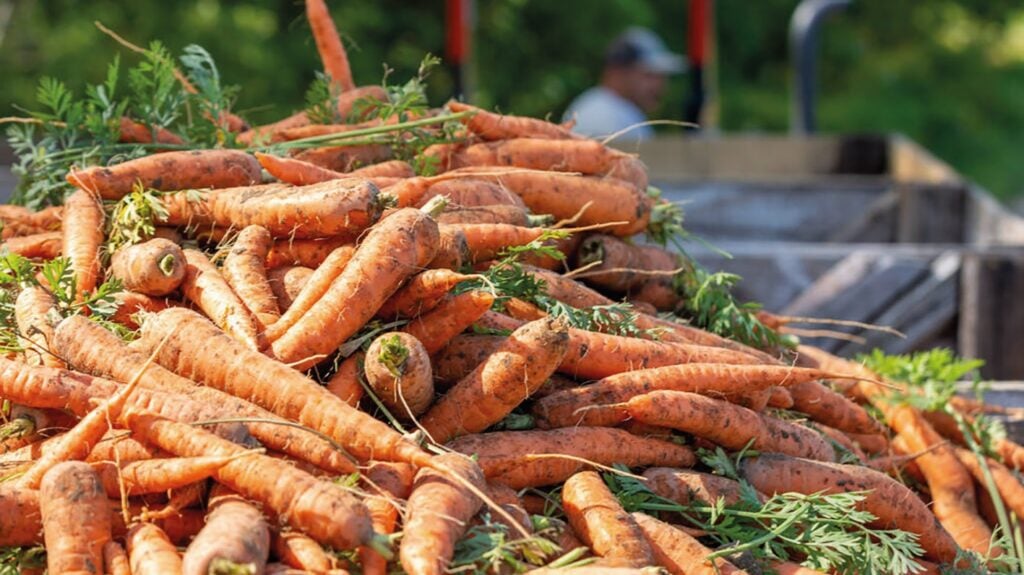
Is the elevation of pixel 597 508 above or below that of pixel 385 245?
below

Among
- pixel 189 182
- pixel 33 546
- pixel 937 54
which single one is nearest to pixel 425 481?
pixel 33 546

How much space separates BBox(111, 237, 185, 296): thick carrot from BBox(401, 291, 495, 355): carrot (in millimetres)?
570

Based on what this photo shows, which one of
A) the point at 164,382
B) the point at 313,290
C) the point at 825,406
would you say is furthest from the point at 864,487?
A: the point at 164,382

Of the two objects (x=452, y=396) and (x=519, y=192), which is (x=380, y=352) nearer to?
(x=452, y=396)

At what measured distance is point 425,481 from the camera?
2643 mm

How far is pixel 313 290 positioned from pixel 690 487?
39.4 inches

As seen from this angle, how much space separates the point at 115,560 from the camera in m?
2.53

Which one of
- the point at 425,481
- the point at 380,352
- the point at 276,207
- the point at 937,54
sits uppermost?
the point at 276,207

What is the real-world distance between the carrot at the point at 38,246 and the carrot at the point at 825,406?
6.80 feet

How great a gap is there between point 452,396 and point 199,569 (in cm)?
80

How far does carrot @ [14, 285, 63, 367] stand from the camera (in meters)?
2.95

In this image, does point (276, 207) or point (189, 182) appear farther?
point (189, 182)

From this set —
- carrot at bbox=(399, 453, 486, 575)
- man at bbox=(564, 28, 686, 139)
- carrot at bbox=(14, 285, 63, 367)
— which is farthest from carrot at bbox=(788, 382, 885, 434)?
man at bbox=(564, 28, 686, 139)

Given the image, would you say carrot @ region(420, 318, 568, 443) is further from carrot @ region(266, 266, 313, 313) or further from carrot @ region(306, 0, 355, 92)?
carrot @ region(306, 0, 355, 92)
